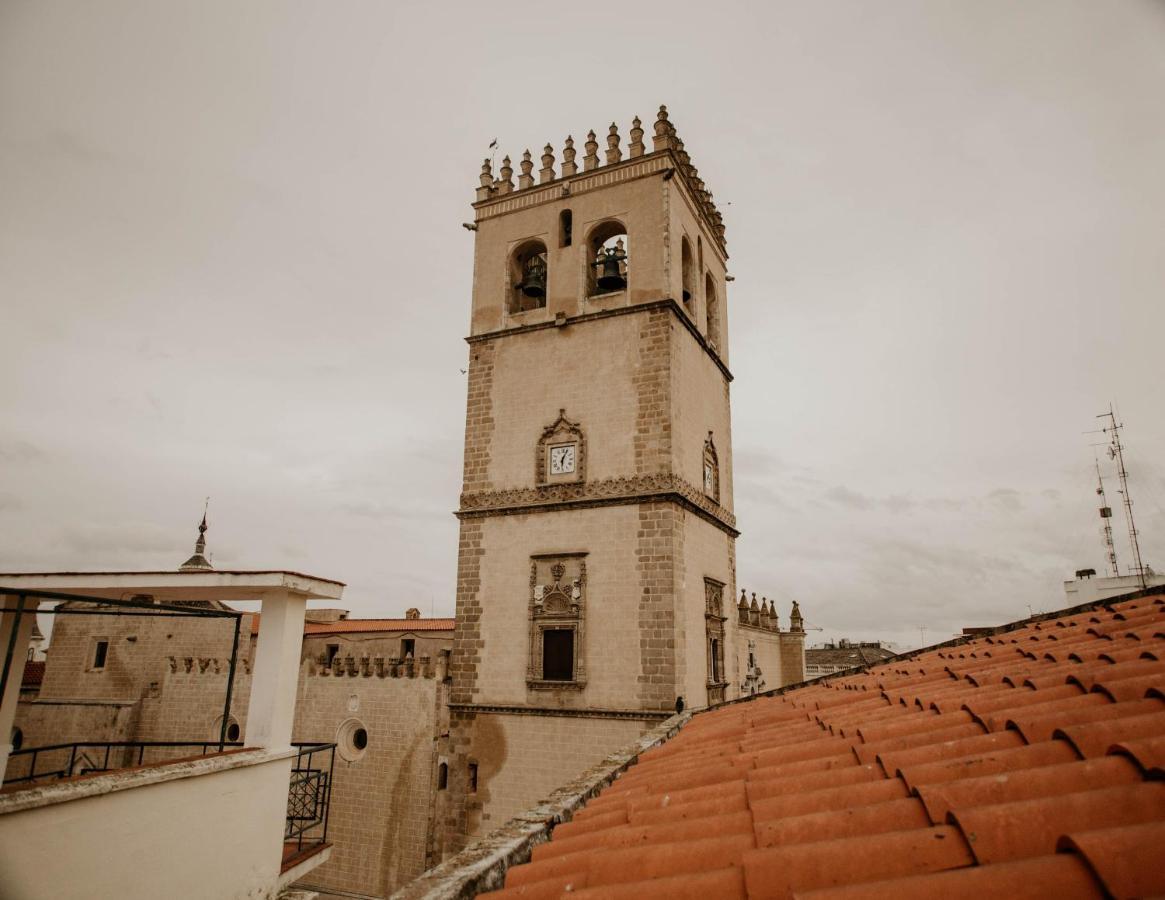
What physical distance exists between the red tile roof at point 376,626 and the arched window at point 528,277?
12108mm

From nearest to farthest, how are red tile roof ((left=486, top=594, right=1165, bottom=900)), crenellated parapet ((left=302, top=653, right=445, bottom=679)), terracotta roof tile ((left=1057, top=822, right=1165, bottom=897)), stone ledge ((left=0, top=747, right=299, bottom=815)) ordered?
terracotta roof tile ((left=1057, top=822, right=1165, bottom=897)), red tile roof ((left=486, top=594, right=1165, bottom=900)), stone ledge ((left=0, top=747, right=299, bottom=815)), crenellated parapet ((left=302, top=653, right=445, bottom=679))

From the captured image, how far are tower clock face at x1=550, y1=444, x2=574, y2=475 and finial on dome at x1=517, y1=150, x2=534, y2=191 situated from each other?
23.3 ft

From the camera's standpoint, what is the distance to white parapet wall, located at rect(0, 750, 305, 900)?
4.04 m

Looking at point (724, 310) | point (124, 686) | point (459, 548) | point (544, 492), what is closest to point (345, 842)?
point (459, 548)

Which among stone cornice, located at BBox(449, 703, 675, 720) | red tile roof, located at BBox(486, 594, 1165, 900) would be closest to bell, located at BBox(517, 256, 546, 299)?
stone cornice, located at BBox(449, 703, 675, 720)

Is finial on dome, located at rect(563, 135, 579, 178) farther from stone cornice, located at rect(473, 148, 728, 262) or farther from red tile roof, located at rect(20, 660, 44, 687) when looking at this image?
red tile roof, located at rect(20, 660, 44, 687)

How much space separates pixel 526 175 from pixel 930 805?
16.6 m

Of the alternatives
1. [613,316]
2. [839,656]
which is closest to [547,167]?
[613,316]

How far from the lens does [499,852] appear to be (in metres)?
3.02

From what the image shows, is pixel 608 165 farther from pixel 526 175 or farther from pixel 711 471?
pixel 711 471

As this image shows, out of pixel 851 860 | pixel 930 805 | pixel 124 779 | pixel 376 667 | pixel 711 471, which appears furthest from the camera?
pixel 376 667

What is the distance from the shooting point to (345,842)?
55.0 feet

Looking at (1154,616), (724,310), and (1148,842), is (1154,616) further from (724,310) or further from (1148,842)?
(724,310)

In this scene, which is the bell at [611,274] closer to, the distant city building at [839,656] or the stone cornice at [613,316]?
the stone cornice at [613,316]
